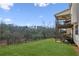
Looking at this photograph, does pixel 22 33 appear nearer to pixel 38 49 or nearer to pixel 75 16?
pixel 38 49

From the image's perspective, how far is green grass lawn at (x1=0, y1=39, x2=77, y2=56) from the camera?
8.81ft

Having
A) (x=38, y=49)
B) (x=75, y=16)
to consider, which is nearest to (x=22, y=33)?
(x=38, y=49)

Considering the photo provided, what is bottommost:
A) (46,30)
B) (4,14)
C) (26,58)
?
(26,58)

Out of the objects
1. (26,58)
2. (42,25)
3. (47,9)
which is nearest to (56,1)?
(47,9)

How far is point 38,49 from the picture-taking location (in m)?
2.69

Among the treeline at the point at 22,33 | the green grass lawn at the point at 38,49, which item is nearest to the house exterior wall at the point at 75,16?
the green grass lawn at the point at 38,49

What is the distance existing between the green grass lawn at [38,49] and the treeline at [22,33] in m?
0.06

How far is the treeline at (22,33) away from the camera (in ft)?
8.86

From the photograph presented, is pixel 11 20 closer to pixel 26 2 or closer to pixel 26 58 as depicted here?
pixel 26 2

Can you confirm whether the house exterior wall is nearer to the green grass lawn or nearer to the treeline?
the green grass lawn

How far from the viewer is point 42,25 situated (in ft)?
8.88

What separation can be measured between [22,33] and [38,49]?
29 cm

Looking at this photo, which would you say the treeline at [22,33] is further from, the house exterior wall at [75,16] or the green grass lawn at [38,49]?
the house exterior wall at [75,16]

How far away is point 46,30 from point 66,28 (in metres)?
0.25
